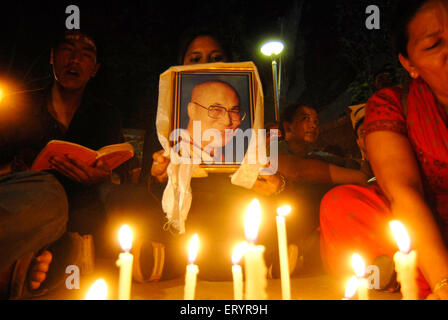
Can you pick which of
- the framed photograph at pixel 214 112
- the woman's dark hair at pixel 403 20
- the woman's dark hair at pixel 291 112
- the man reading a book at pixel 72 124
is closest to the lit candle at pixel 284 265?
the framed photograph at pixel 214 112

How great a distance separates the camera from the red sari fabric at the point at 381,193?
1.57 meters

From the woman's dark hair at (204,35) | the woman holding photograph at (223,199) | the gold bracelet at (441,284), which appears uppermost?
the woman's dark hair at (204,35)

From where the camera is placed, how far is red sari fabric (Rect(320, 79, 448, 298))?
157 centimetres

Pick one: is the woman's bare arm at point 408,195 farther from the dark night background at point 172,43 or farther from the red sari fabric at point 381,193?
the dark night background at point 172,43

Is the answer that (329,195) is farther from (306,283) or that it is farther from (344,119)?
(344,119)

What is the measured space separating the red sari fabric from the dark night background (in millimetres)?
1108

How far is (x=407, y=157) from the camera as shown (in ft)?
5.13

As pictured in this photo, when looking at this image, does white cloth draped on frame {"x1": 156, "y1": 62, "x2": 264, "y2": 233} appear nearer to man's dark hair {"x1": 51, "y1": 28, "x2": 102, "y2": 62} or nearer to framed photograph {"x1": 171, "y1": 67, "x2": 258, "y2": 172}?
framed photograph {"x1": 171, "y1": 67, "x2": 258, "y2": 172}

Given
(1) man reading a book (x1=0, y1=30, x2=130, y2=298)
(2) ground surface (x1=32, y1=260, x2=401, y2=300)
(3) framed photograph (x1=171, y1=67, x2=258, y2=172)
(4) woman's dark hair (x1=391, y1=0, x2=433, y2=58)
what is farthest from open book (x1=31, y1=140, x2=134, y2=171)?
(4) woman's dark hair (x1=391, y1=0, x2=433, y2=58)

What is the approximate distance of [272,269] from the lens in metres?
1.94

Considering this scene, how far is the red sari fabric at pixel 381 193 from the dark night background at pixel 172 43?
111cm
